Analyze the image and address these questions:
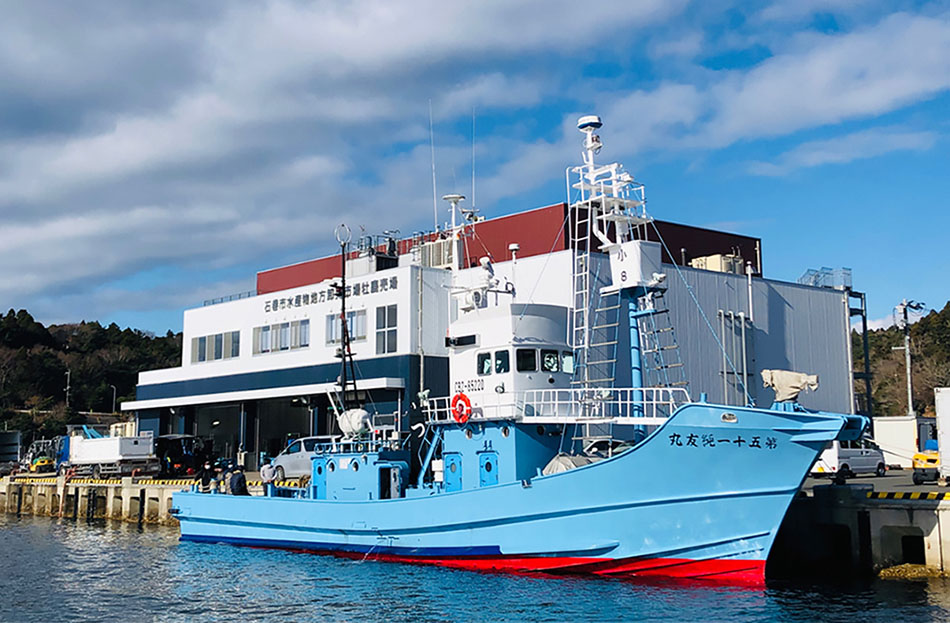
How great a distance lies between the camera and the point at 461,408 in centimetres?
2412

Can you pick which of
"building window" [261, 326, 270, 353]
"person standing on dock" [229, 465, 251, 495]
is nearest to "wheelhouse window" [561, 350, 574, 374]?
"person standing on dock" [229, 465, 251, 495]

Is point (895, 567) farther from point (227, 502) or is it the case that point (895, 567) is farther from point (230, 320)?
point (230, 320)

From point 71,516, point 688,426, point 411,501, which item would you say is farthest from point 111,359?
point 688,426

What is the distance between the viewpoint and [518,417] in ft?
75.4

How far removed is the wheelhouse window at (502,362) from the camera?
78.4 feet

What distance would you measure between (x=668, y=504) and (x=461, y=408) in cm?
641

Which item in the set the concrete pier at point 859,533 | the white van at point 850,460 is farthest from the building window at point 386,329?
the concrete pier at point 859,533

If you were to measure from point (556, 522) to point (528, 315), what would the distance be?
5794 mm

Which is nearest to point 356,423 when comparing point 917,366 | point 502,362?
point 502,362

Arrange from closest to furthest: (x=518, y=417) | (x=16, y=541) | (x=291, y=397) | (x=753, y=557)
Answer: (x=753, y=557) < (x=518, y=417) < (x=16, y=541) < (x=291, y=397)

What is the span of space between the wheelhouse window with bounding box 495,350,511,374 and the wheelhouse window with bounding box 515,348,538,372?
0.25m

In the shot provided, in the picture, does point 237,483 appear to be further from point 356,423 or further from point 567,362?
point 567,362

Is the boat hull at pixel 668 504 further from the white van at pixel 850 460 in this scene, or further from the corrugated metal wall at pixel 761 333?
the corrugated metal wall at pixel 761 333

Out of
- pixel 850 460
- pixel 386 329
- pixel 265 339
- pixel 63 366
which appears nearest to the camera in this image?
pixel 850 460
